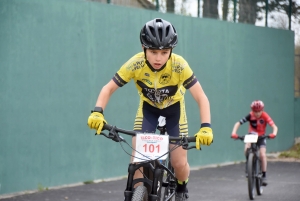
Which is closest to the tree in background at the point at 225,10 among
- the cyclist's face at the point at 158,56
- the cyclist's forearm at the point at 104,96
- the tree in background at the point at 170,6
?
the tree in background at the point at 170,6

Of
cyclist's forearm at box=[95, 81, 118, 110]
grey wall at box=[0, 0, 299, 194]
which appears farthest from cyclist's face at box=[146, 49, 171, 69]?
grey wall at box=[0, 0, 299, 194]

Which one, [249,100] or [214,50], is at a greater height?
[214,50]

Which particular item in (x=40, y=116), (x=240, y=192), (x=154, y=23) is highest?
(x=154, y=23)

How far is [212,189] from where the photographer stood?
40.7ft

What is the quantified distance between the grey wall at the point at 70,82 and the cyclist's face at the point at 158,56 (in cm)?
513

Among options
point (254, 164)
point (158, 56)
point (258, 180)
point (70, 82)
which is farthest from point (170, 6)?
point (158, 56)

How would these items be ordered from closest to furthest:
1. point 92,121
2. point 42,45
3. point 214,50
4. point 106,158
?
point 92,121
point 42,45
point 106,158
point 214,50

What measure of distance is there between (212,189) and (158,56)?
21.2 ft

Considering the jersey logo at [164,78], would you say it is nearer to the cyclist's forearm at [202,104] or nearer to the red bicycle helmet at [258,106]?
the cyclist's forearm at [202,104]

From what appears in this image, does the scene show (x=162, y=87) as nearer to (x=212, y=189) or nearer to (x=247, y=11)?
(x=212, y=189)

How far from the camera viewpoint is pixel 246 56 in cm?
1812

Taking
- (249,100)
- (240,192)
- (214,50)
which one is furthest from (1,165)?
(249,100)

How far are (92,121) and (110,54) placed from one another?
25.2 ft

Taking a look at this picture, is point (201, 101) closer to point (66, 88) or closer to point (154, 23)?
point (154, 23)
